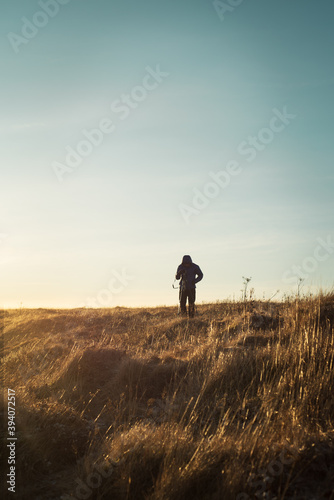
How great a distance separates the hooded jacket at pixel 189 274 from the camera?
17234mm

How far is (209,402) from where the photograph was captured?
6.13 m

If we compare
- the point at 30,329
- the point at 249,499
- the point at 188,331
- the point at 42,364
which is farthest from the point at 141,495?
the point at 30,329

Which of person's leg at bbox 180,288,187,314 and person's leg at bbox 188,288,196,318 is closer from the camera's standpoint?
person's leg at bbox 188,288,196,318

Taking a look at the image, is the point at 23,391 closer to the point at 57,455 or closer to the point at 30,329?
the point at 57,455

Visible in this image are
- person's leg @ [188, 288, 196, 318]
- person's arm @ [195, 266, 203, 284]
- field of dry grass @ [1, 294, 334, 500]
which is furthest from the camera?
person's arm @ [195, 266, 203, 284]

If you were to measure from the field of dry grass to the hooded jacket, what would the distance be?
810cm

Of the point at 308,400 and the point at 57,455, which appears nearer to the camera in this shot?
the point at 57,455

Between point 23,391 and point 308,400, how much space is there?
393 centimetres

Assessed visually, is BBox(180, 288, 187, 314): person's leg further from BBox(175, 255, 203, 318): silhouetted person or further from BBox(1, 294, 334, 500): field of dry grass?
BBox(1, 294, 334, 500): field of dry grass

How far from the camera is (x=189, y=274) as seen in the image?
17.3m

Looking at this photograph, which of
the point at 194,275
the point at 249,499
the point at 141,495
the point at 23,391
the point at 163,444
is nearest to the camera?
the point at 249,499

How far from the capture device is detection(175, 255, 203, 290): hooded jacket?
17.2 m

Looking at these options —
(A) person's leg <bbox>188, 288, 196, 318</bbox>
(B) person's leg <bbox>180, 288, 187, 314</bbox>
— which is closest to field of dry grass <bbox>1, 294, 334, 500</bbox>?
Answer: (A) person's leg <bbox>188, 288, 196, 318</bbox>

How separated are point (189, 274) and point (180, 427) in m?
13.0
